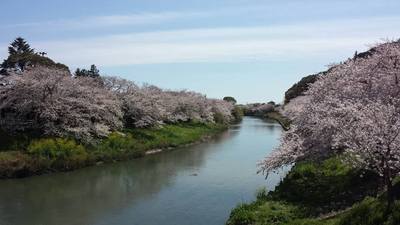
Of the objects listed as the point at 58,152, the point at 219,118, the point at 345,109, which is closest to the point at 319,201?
the point at 345,109

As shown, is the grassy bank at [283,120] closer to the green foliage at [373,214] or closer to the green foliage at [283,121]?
the green foliage at [283,121]

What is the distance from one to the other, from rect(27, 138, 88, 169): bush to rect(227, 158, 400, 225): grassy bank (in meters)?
15.2

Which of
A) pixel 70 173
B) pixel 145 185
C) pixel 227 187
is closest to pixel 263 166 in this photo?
pixel 227 187

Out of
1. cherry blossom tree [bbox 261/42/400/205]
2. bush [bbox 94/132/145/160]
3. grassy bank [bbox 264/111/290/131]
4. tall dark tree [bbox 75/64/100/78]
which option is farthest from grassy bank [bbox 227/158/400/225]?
tall dark tree [bbox 75/64/100/78]

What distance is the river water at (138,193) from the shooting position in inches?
747

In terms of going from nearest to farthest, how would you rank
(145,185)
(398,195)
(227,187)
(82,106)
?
(398,195)
(227,187)
(145,185)
(82,106)

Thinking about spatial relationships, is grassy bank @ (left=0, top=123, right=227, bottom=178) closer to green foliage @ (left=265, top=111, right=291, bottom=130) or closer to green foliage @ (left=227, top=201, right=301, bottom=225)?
green foliage @ (left=265, top=111, right=291, bottom=130)

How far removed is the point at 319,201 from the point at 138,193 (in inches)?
415

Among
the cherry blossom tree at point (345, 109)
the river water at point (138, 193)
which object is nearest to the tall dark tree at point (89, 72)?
the river water at point (138, 193)

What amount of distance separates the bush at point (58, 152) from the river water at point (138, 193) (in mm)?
978

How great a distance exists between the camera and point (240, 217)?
52.3 feet

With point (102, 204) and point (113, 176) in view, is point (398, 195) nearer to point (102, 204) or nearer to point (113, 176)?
point (102, 204)

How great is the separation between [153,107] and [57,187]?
22.7 metres

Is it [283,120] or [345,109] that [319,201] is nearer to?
[345,109]
